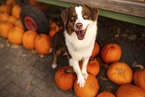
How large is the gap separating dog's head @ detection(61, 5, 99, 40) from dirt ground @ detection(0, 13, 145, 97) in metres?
1.53

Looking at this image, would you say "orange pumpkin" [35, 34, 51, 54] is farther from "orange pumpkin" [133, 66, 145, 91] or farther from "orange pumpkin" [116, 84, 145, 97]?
"orange pumpkin" [133, 66, 145, 91]

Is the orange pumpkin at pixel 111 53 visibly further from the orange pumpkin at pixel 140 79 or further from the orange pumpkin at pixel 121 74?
the orange pumpkin at pixel 140 79

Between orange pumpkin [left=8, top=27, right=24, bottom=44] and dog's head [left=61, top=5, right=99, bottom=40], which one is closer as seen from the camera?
dog's head [left=61, top=5, right=99, bottom=40]

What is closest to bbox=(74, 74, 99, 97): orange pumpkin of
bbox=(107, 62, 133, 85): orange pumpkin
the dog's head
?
bbox=(107, 62, 133, 85): orange pumpkin

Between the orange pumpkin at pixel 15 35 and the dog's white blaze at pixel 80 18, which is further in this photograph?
the orange pumpkin at pixel 15 35

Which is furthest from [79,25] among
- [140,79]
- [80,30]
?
[140,79]

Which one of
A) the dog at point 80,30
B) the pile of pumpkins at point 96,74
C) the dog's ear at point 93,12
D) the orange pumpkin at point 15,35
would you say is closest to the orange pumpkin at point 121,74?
the pile of pumpkins at point 96,74

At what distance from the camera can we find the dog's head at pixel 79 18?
1.70 metres

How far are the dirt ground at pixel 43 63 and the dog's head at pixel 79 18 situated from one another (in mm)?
1528

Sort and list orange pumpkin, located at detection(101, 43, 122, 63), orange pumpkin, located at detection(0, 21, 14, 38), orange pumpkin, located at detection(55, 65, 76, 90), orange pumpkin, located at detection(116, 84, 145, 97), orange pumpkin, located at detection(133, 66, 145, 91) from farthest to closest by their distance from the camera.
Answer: orange pumpkin, located at detection(0, 21, 14, 38) < orange pumpkin, located at detection(101, 43, 122, 63) < orange pumpkin, located at detection(55, 65, 76, 90) < orange pumpkin, located at detection(133, 66, 145, 91) < orange pumpkin, located at detection(116, 84, 145, 97)

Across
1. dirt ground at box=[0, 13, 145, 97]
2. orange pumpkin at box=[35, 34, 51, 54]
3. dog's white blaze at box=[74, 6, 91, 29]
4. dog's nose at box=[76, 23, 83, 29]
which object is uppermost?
dog's white blaze at box=[74, 6, 91, 29]

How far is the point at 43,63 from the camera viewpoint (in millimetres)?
3170

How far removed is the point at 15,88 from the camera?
2672mm

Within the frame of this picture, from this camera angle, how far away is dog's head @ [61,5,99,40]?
170 cm
